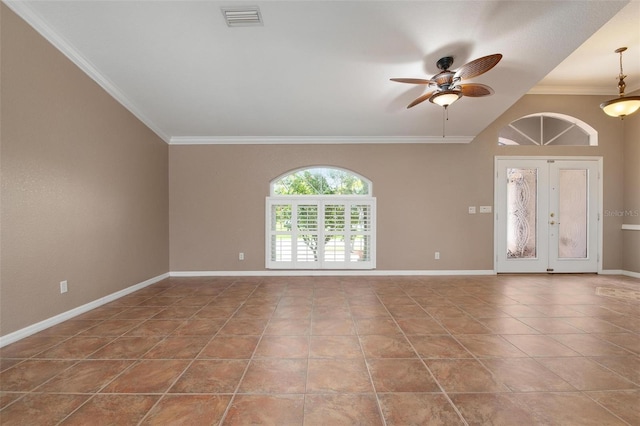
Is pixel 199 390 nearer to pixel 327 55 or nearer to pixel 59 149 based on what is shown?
pixel 59 149

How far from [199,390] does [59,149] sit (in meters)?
2.99

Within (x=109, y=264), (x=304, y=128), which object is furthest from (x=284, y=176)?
(x=109, y=264)

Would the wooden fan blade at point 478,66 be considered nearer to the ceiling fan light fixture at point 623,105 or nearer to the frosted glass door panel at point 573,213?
the ceiling fan light fixture at point 623,105

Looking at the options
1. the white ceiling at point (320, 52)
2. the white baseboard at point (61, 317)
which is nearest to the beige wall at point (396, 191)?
the white ceiling at point (320, 52)

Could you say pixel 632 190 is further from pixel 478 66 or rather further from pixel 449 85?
pixel 478 66

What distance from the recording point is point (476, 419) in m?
1.49

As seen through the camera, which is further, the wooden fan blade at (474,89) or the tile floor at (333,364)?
the wooden fan blade at (474,89)

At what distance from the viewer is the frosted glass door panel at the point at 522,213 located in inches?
208

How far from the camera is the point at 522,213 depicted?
530 cm

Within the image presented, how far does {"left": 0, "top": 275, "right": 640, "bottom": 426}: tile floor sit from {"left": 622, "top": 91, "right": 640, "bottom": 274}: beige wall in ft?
8.22

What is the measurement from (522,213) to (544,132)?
166 cm

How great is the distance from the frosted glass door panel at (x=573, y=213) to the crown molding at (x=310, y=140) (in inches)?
83.6

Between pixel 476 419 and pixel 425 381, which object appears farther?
pixel 425 381

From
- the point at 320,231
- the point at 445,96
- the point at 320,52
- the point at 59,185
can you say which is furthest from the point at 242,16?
the point at 320,231
